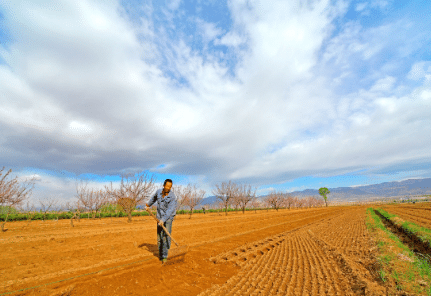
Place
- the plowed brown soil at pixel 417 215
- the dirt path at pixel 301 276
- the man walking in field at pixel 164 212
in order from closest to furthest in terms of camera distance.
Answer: the dirt path at pixel 301 276, the man walking in field at pixel 164 212, the plowed brown soil at pixel 417 215

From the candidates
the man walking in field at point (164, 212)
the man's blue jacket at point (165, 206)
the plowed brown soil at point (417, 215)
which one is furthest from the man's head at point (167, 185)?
the plowed brown soil at point (417, 215)

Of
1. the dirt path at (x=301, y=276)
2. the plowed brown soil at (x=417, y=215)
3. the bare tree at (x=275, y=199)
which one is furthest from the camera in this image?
the bare tree at (x=275, y=199)

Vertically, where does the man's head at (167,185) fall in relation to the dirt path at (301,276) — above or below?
above

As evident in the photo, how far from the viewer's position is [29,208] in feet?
92.5

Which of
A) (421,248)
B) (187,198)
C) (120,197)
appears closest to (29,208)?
(120,197)

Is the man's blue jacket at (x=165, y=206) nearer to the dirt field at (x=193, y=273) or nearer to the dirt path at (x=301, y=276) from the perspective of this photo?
the dirt field at (x=193, y=273)

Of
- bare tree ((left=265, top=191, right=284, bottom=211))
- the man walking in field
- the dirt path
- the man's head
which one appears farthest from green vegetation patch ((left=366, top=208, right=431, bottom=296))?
bare tree ((left=265, top=191, right=284, bottom=211))

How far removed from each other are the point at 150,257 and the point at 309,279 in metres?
4.87

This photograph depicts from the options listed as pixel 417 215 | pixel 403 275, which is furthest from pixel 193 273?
pixel 417 215

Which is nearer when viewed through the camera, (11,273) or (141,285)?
(141,285)

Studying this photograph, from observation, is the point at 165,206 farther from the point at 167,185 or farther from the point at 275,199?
the point at 275,199

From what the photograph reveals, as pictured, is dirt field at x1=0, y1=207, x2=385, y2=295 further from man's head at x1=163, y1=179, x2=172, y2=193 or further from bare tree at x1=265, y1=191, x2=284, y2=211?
bare tree at x1=265, y1=191, x2=284, y2=211

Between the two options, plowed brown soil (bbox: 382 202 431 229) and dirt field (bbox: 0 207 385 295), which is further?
plowed brown soil (bbox: 382 202 431 229)

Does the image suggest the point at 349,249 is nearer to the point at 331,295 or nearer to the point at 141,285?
the point at 331,295
